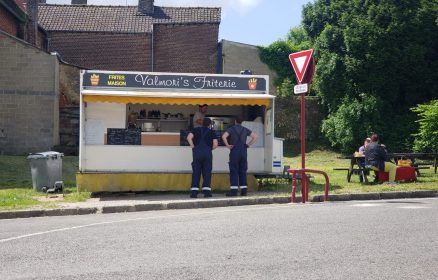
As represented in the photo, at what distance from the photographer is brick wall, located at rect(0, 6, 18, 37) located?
34.4m

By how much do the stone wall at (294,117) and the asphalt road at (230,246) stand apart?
93.7ft

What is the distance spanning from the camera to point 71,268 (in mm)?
6848

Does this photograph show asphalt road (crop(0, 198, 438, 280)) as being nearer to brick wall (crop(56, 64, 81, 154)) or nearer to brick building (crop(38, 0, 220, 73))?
brick wall (crop(56, 64, 81, 154))

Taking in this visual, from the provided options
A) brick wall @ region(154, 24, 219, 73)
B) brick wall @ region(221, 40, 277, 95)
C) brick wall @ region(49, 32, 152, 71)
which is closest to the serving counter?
brick wall @ region(221, 40, 277, 95)

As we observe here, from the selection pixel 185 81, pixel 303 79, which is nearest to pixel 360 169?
pixel 303 79

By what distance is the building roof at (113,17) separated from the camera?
44.6 m

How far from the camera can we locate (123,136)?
16.3 meters

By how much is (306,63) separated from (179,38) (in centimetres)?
3091

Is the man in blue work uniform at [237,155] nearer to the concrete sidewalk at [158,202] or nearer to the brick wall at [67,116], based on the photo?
the concrete sidewalk at [158,202]

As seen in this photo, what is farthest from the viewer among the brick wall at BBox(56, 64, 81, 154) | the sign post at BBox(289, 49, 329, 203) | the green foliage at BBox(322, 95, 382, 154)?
the green foliage at BBox(322, 95, 382, 154)

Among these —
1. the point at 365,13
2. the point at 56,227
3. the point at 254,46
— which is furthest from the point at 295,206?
the point at 254,46

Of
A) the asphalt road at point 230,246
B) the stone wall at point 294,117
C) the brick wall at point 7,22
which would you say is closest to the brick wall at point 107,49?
the brick wall at point 7,22

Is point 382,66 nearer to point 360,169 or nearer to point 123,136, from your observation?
point 360,169

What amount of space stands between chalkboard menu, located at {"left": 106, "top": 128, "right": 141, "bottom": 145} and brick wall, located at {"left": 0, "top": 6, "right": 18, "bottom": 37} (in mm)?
20138
